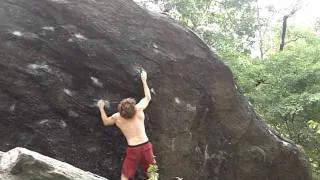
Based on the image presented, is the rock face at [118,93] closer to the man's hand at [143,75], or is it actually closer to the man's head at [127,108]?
the man's hand at [143,75]

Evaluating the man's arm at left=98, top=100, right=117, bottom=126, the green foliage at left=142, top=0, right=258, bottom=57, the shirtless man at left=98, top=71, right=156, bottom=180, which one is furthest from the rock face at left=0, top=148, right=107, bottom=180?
the green foliage at left=142, top=0, right=258, bottom=57

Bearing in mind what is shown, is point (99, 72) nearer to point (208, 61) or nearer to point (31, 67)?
point (31, 67)

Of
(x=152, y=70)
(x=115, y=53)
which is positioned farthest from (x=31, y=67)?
(x=152, y=70)

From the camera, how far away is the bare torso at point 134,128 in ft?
25.4

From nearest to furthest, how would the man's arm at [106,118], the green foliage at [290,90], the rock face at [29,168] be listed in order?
1. the rock face at [29,168]
2. the man's arm at [106,118]
3. the green foliage at [290,90]

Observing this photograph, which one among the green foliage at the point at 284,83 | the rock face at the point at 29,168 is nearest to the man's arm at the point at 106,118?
the rock face at the point at 29,168

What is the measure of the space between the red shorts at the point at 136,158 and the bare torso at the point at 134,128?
9 cm

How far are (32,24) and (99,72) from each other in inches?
57.5

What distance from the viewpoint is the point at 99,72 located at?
8.53m

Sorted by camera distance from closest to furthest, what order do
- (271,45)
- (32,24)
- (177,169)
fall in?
1. (32,24)
2. (177,169)
3. (271,45)

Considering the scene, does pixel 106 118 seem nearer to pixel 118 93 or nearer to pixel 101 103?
pixel 101 103

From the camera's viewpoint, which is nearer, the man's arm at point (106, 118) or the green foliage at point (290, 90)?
the man's arm at point (106, 118)

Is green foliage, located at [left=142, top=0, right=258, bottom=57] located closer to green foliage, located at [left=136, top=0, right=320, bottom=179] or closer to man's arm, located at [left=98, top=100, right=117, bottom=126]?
green foliage, located at [left=136, top=0, right=320, bottom=179]

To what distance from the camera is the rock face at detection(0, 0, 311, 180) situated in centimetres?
792
